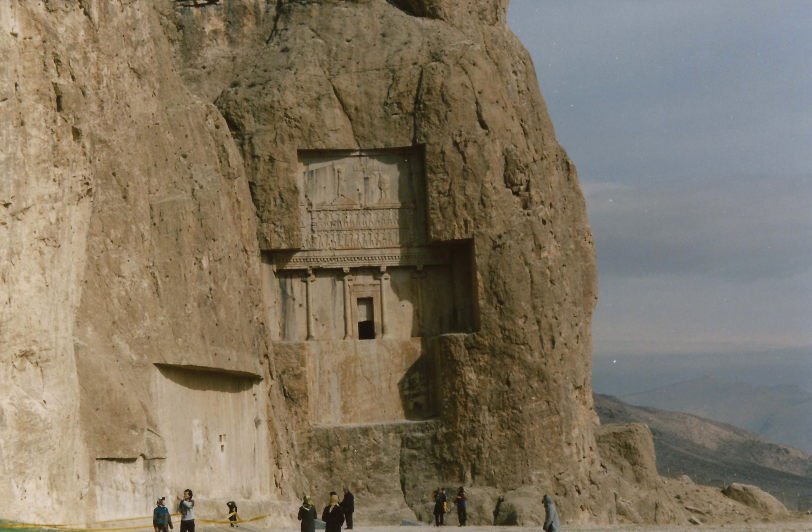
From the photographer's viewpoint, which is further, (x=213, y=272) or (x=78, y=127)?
(x=213, y=272)

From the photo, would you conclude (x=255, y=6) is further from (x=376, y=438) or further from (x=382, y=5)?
(x=376, y=438)

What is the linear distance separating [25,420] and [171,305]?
8535 mm

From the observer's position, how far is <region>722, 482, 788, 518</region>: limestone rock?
1787 inches

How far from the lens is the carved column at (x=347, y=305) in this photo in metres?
37.5

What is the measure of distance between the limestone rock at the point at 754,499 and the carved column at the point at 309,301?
1599 centimetres

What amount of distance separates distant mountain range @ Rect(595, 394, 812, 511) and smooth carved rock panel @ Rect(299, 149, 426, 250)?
109 feet

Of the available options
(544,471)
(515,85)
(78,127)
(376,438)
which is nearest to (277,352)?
(376,438)

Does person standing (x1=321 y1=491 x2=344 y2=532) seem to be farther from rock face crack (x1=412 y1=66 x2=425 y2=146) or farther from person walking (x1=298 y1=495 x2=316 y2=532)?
rock face crack (x1=412 y1=66 x2=425 y2=146)

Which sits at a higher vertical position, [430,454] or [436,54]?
[436,54]

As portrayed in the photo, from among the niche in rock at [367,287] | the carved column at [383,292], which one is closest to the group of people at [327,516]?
the niche in rock at [367,287]

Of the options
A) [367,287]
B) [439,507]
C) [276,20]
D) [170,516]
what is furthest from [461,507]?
[276,20]

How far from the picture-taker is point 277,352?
3653 centimetres

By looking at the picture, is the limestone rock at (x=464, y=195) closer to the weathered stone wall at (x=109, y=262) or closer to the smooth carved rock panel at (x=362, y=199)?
the smooth carved rock panel at (x=362, y=199)

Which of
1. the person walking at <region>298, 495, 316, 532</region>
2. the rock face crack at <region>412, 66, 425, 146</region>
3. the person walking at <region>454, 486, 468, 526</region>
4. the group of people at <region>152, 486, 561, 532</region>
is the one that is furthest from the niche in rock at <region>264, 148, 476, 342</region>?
the person walking at <region>298, 495, 316, 532</region>
